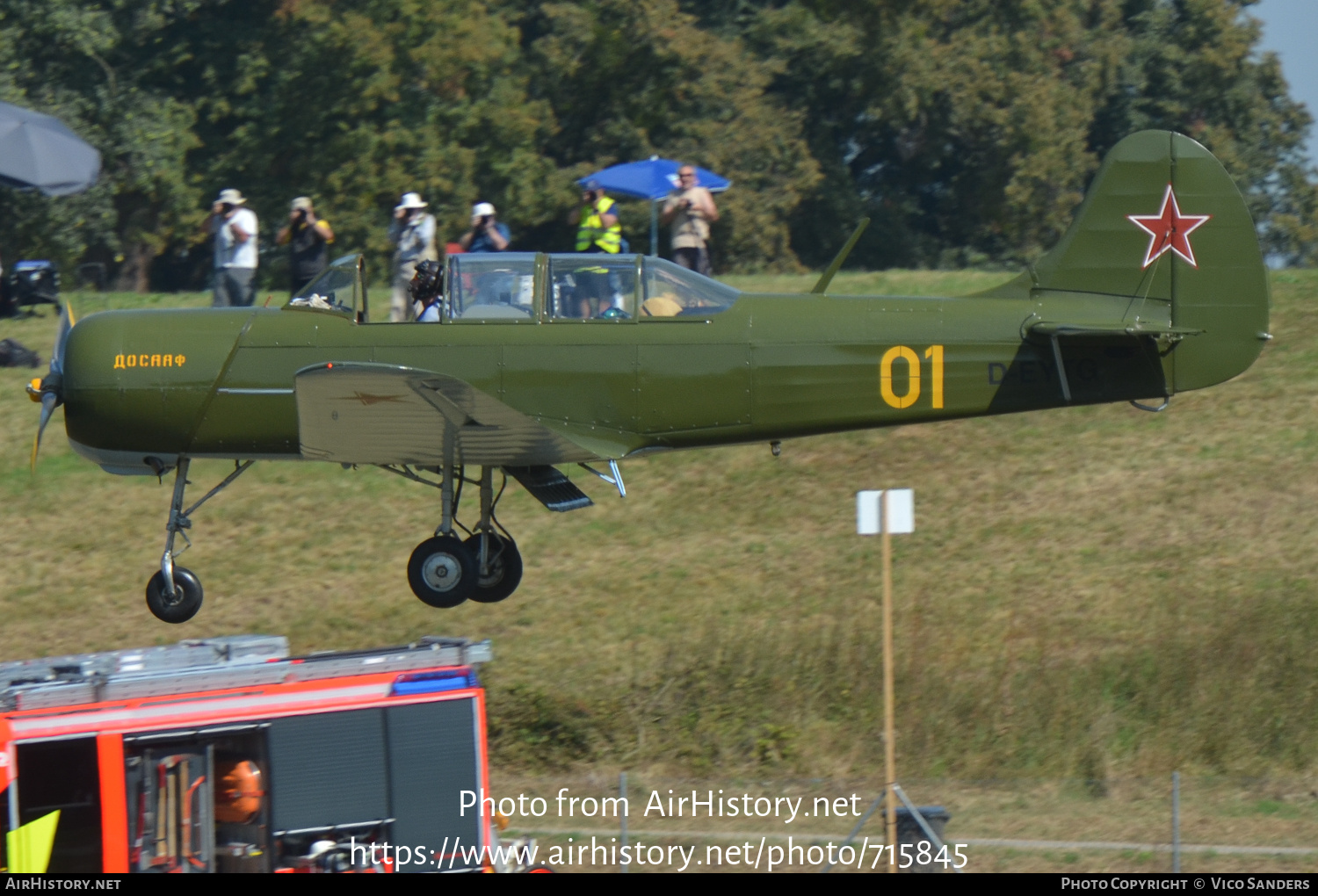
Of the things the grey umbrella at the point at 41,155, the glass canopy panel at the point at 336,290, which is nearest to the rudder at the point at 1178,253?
the glass canopy panel at the point at 336,290

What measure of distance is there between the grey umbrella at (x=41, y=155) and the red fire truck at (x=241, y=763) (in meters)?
13.0

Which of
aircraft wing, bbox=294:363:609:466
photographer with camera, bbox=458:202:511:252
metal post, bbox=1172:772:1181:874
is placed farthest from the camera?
photographer with camera, bbox=458:202:511:252

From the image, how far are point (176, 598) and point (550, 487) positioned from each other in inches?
114

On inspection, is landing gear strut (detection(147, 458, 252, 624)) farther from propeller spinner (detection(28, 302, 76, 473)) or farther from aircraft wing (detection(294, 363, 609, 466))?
aircraft wing (detection(294, 363, 609, 466))

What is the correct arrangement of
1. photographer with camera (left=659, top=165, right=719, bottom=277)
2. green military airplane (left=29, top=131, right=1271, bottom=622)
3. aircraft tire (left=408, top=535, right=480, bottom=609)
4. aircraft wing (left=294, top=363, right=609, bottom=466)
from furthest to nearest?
photographer with camera (left=659, top=165, right=719, bottom=277), aircraft tire (left=408, top=535, right=480, bottom=609), green military airplane (left=29, top=131, right=1271, bottom=622), aircraft wing (left=294, top=363, right=609, bottom=466)

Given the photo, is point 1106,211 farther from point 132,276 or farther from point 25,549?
point 132,276

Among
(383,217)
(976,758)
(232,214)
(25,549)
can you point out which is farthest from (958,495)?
(383,217)

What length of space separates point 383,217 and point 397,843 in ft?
72.6

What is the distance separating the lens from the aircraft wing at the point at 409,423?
10344 millimetres

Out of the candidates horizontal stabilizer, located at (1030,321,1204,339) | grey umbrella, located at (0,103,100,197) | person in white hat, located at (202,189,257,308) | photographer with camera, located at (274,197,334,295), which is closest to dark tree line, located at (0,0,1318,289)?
grey umbrella, located at (0,103,100,197)

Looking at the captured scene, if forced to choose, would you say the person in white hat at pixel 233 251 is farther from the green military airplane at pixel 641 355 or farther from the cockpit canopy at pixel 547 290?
the cockpit canopy at pixel 547 290

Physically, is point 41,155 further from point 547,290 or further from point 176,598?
point 547,290

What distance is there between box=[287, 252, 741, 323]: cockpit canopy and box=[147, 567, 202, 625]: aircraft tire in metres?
2.26

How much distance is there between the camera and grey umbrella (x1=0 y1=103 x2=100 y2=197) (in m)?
22.1
